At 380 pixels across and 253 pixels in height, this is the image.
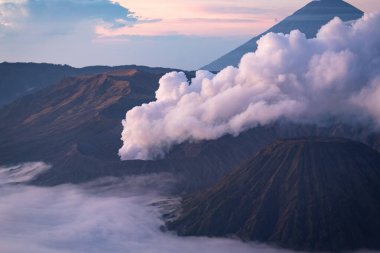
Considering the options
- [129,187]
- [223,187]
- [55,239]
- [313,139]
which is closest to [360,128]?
[313,139]

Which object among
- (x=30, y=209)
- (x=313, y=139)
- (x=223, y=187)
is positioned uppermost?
(x=313, y=139)

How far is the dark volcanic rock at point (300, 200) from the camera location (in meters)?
89.2

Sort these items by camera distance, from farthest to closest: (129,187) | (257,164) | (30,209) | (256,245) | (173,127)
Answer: (173,127) → (129,187) → (30,209) → (257,164) → (256,245)

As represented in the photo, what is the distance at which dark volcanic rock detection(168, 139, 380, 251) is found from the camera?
293 ft

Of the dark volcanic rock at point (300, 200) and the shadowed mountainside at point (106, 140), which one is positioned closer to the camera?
the dark volcanic rock at point (300, 200)

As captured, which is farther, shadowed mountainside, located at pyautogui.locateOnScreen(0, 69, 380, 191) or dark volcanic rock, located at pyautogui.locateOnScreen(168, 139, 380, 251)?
shadowed mountainside, located at pyautogui.locateOnScreen(0, 69, 380, 191)

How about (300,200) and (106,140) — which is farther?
(106,140)

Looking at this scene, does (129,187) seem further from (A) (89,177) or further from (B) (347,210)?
(B) (347,210)

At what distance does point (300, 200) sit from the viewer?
93625 millimetres

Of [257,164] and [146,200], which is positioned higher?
[257,164]

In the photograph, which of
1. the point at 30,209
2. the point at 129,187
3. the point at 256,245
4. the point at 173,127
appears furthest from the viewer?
the point at 173,127

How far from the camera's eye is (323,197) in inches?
3684

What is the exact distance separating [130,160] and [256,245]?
51061mm

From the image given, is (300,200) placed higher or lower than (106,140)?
lower
